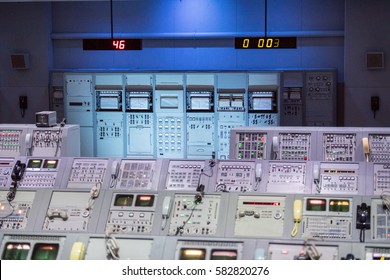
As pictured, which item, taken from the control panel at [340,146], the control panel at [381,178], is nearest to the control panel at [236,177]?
the control panel at [381,178]

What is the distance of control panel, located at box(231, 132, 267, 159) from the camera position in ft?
25.6

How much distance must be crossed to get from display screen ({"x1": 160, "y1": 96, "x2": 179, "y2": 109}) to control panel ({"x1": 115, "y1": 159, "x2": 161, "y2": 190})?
496cm

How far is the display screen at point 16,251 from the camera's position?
201 inches

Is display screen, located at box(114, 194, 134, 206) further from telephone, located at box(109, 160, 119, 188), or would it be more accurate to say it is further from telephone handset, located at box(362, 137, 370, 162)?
telephone handset, located at box(362, 137, 370, 162)

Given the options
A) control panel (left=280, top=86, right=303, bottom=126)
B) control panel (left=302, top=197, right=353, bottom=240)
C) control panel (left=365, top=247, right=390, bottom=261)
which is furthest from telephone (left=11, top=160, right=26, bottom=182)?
control panel (left=280, top=86, right=303, bottom=126)

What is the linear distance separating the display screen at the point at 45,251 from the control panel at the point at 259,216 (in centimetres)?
127

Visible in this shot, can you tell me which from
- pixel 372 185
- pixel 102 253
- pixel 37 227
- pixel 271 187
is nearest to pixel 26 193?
pixel 37 227

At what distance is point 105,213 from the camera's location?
548 centimetres

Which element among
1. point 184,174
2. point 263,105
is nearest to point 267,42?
point 263,105

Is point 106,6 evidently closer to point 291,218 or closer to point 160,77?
point 160,77

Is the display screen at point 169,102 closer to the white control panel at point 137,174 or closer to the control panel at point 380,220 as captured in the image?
the white control panel at point 137,174

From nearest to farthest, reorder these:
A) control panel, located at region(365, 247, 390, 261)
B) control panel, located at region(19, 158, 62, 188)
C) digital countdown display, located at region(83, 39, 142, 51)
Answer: control panel, located at region(365, 247, 390, 261) → control panel, located at region(19, 158, 62, 188) → digital countdown display, located at region(83, 39, 142, 51)

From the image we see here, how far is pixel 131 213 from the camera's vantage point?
17.9 feet

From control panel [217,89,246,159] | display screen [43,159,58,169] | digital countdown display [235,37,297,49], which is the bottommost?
display screen [43,159,58,169]
